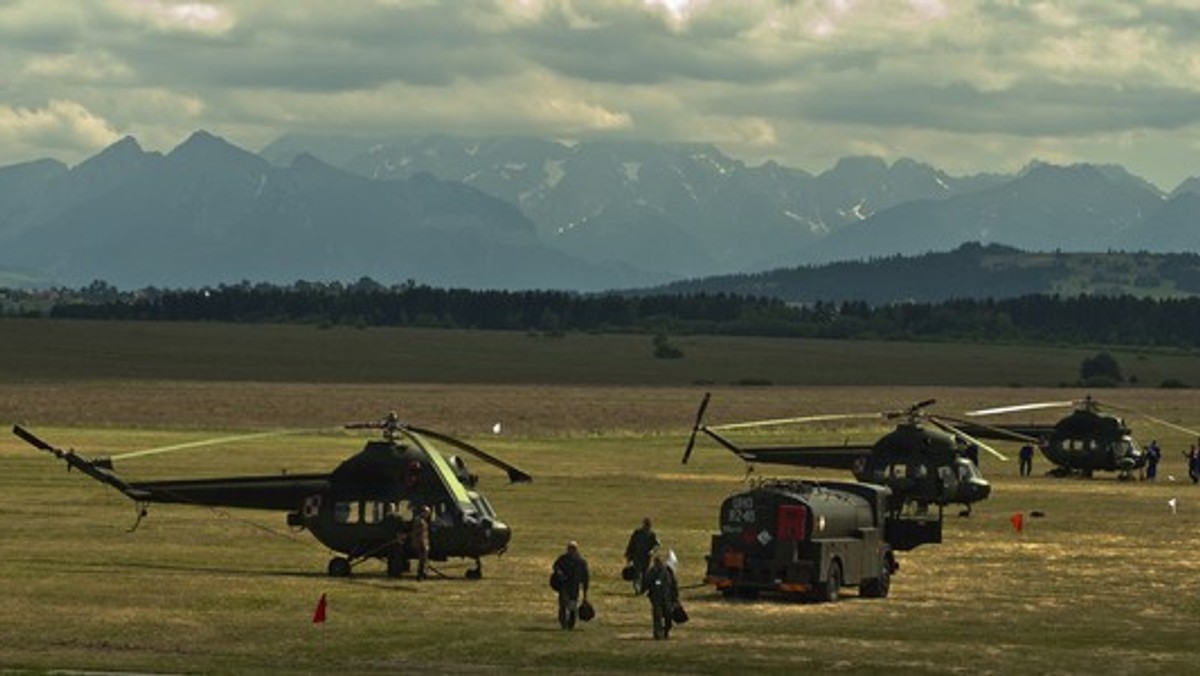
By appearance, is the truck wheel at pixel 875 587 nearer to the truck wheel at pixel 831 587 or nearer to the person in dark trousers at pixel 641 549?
the truck wheel at pixel 831 587

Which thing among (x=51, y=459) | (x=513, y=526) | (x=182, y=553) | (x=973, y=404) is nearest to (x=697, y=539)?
(x=513, y=526)

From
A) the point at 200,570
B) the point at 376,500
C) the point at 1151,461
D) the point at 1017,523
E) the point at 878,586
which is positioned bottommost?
the point at 200,570

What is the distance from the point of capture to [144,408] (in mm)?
137625

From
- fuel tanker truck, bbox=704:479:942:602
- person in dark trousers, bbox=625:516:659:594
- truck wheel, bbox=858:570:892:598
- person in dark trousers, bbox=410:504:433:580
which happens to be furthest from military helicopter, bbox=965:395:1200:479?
person in dark trousers, bbox=410:504:433:580

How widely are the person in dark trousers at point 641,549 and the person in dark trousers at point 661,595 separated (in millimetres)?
5418

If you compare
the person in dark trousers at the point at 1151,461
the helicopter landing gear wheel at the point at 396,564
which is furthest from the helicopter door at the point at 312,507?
the person in dark trousers at the point at 1151,461

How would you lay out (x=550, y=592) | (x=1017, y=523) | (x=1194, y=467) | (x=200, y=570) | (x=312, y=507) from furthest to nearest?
(x=1194, y=467)
(x=1017, y=523)
(x=200, y=570)
(x=312, y=507)
(x=550, y=592)

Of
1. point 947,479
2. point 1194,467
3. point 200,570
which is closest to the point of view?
point 200,570

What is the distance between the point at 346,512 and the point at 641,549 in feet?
21.6

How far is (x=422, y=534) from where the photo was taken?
50.1 m

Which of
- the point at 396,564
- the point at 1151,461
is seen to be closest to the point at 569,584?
→ the point at 396,564

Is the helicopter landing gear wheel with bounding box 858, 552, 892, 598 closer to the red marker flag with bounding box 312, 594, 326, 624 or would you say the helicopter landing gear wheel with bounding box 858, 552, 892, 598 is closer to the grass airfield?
the grass airfield

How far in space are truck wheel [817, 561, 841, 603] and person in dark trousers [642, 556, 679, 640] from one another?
7105 mm

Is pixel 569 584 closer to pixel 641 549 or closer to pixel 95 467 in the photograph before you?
pixel 641 549
